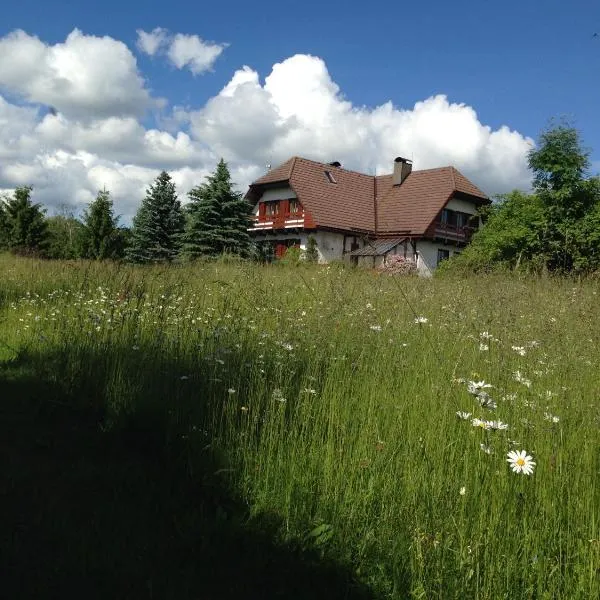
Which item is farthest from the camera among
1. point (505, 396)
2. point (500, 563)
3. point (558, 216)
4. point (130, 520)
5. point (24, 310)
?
point (558, 216)

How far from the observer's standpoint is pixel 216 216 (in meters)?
32.5

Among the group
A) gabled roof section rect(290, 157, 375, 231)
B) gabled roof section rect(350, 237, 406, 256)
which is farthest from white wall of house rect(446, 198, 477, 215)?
gabled roof section rect(290, 157, 375, 231)

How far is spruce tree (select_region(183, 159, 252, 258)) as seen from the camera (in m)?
32.0

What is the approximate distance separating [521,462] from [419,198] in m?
40.6

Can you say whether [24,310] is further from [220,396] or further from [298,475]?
[298,475]

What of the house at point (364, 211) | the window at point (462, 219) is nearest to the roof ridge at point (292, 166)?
the house at point (364, 211)

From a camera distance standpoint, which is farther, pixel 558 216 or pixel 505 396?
pixel 558 216

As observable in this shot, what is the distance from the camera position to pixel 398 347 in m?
4.67

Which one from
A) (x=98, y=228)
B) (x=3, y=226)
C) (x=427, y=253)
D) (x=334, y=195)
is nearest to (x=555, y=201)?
(x=427, y=253)

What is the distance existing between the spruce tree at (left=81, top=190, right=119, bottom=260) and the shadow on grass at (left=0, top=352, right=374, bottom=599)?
35.8m

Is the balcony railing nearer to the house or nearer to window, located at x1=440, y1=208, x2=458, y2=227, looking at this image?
the house

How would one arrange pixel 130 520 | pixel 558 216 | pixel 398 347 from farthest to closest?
pixel 558 216, pixel 398 347, pixel 130 520

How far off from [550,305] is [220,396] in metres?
4.10

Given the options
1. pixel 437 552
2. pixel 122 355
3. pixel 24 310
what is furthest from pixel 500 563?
pixel 24 310
